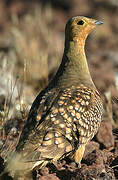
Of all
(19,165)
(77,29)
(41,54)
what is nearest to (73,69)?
(77,29)

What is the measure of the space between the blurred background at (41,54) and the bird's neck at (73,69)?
47 centimetres

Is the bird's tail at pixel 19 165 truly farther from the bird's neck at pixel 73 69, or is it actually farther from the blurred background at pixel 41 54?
the bird's neck at pixel 73 69

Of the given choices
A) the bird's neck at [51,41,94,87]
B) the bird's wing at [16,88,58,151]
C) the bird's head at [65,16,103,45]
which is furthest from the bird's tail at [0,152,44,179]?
the bird's head at [65,16,103,45]

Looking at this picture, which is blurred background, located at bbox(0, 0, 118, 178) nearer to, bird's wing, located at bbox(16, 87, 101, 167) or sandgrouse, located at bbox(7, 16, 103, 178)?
sandgrouse, located at bbox(7, 16, 103, 178)

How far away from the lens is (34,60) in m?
9.05

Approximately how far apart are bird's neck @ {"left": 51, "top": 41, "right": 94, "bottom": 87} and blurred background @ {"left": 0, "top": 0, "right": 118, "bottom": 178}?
18.4 inches

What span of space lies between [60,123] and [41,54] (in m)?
3.01

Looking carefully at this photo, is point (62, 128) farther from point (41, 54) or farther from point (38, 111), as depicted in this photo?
point (41, 54)

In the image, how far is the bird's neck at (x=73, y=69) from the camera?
16.6 feet

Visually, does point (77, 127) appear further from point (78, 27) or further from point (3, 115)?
point (78, 27)

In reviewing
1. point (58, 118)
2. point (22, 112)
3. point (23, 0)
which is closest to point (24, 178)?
point (58, 118)

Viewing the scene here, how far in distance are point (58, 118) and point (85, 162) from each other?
81 cm

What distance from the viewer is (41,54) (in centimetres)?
723

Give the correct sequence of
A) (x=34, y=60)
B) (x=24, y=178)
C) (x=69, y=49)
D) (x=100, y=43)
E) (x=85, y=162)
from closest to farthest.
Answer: (x=24, y=178)
(x=85, y=162)
(x=69, y=49)
(x=34, y=60)
(x=100, y=43)
